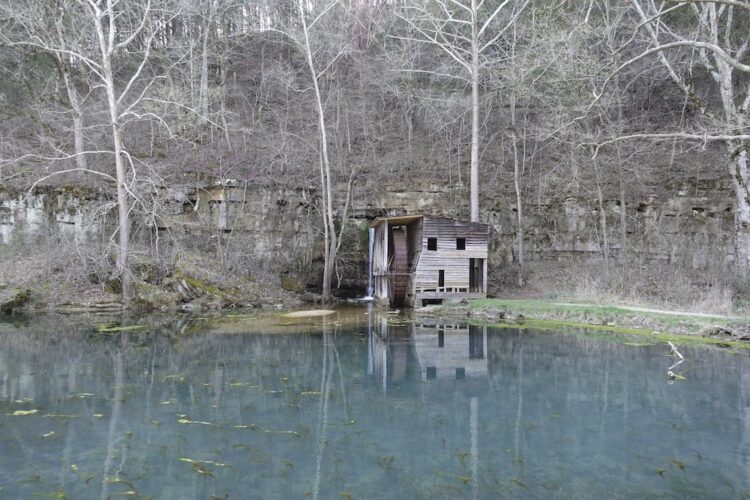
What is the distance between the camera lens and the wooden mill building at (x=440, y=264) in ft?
69.3

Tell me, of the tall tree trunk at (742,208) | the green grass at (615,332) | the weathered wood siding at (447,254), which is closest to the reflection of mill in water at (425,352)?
the green grass at (615,332)

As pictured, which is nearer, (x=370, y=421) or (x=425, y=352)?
(x=370, y=421)

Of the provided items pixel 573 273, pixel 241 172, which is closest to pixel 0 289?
pixel 241 172

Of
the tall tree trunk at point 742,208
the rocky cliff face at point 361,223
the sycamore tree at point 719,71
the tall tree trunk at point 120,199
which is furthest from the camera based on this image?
the rocky cliff face at point 361,223

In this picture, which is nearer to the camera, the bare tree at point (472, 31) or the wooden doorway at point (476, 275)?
the wooden doorway at point (476, 275)

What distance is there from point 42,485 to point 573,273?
69.6 ft

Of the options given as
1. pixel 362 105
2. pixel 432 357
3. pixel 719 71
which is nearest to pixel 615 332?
pixel 432 357

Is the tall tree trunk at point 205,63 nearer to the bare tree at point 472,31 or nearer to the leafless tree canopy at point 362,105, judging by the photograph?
the leafless tree canopy at point 362,105

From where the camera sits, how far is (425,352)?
39.8ft

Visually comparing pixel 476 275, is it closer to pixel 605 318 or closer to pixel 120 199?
pixel 605 318

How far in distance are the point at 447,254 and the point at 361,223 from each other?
6673 millimetres

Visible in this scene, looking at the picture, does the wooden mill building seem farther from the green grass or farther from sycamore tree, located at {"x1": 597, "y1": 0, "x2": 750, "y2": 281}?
sycamore tree, located at {"x1": 597, "y1": 0, "x2": 750, "y2": 281}

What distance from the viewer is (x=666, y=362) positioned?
416 inches

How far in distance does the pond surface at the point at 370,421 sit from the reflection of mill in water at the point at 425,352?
0.29 ft
